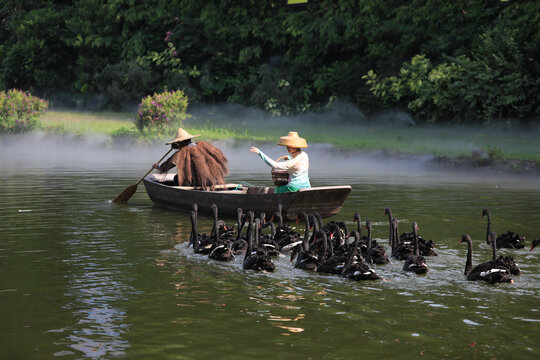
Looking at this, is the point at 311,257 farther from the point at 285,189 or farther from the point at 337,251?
the point at 285,189

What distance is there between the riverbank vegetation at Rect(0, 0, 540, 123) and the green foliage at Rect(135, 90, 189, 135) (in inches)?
317

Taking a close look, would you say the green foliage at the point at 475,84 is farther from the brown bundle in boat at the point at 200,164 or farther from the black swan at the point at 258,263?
the black swan at the point at 258,263

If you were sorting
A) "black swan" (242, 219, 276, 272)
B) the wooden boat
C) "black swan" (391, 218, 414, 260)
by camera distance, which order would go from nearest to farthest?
"black swan" (242, 219, 276, 272), "black swan" (391, 218, 414, 260), the wooden boat

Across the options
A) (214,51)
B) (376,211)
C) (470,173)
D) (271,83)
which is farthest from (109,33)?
(376,211)

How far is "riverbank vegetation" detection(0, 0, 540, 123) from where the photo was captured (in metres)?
31.5

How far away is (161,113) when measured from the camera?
111 feet

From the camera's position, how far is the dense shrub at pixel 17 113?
36.1 metres

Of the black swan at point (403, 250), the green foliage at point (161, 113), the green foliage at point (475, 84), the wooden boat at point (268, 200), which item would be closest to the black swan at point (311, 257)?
the black swan at point (403, 250)

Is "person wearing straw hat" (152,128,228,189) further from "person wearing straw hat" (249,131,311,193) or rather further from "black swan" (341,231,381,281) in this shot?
"black swan" (341,231,381,281)

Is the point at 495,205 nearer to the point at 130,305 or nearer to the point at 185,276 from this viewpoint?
the point at 185,276

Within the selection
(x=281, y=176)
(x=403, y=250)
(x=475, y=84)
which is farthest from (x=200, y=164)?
(x=475, y=84)

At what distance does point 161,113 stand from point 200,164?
57.1ft

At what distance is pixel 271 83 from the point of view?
41.8 meters

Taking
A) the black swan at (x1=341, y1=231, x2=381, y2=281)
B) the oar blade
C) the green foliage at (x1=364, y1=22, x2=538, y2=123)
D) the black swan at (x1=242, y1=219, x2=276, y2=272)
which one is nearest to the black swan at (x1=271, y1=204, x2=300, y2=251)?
the black swan at (x1=242, y1=219, x2=276, y2=272)
